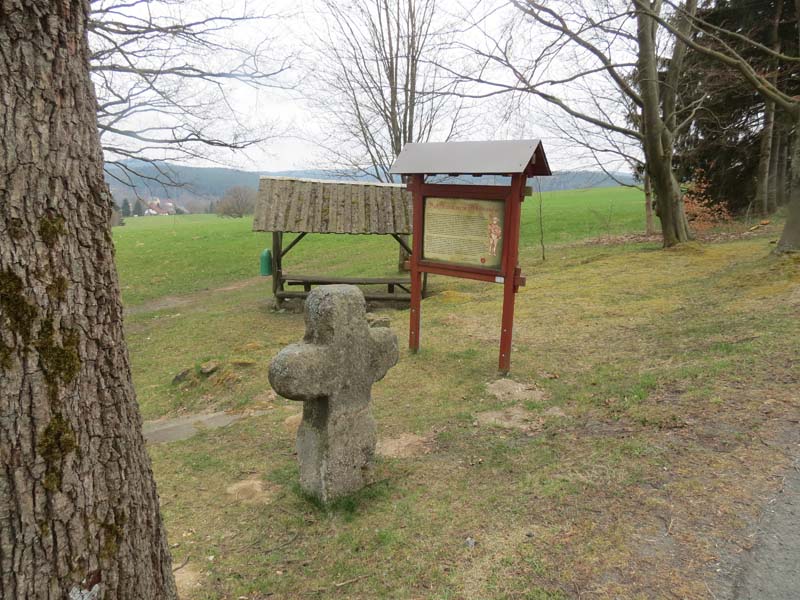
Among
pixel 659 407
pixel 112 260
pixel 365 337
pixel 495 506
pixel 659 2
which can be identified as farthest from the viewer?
pixel 659 2

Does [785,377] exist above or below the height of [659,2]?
below

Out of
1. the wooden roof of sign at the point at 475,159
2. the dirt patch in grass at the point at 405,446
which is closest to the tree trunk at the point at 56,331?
the dirt patch in grass at the point at 405,446

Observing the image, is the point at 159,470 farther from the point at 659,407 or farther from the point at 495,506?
the point at 659,407

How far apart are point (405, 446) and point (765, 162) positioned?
19.6 meters

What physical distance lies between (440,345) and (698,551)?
5033 millimetres

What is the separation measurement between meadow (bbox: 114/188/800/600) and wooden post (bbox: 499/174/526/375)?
0.38 m

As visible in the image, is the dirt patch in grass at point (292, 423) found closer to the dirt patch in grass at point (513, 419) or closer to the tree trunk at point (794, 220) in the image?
the dirt patch in grass at point (513, 419)

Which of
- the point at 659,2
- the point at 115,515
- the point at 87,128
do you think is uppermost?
the point at 659,2

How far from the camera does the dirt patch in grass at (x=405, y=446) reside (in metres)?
4.57

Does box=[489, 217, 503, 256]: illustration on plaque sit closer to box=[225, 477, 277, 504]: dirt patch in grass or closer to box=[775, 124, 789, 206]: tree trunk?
box=[225, 477, 277, 504]: dirt patch in grass

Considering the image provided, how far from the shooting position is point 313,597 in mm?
2932

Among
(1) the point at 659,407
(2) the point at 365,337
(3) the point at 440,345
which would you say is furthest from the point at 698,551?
(3) the point at 440,345

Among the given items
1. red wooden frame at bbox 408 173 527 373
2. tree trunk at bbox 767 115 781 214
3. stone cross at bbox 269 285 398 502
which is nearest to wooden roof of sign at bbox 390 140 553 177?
red wooden frame at bbox 408 173 527 373

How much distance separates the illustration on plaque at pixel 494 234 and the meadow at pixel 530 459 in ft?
4.81
